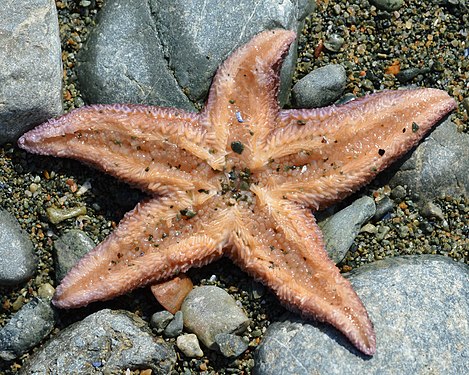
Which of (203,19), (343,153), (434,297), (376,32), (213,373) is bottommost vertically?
(213,373)

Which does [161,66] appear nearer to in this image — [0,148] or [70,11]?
[70,11]

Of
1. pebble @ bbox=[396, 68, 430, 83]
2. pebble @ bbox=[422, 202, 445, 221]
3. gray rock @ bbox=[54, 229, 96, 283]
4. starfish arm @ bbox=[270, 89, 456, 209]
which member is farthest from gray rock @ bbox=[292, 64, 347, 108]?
gray rock @ bbox=[54, 229, 96, 283]

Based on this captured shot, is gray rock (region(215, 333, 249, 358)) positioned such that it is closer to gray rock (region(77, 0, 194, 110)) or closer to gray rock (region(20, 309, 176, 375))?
gray rock (region(20, 309, 176, 375))

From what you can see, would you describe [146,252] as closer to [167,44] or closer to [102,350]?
[102,350]

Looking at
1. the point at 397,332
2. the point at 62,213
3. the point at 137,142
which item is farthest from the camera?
the point at 62,213

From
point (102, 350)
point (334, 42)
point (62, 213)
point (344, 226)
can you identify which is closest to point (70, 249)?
point (62, 213)

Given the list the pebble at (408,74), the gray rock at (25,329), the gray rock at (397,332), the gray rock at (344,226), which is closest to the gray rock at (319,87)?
the pebble at (408,74)

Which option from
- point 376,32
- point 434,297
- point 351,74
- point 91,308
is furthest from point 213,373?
point 376,32
